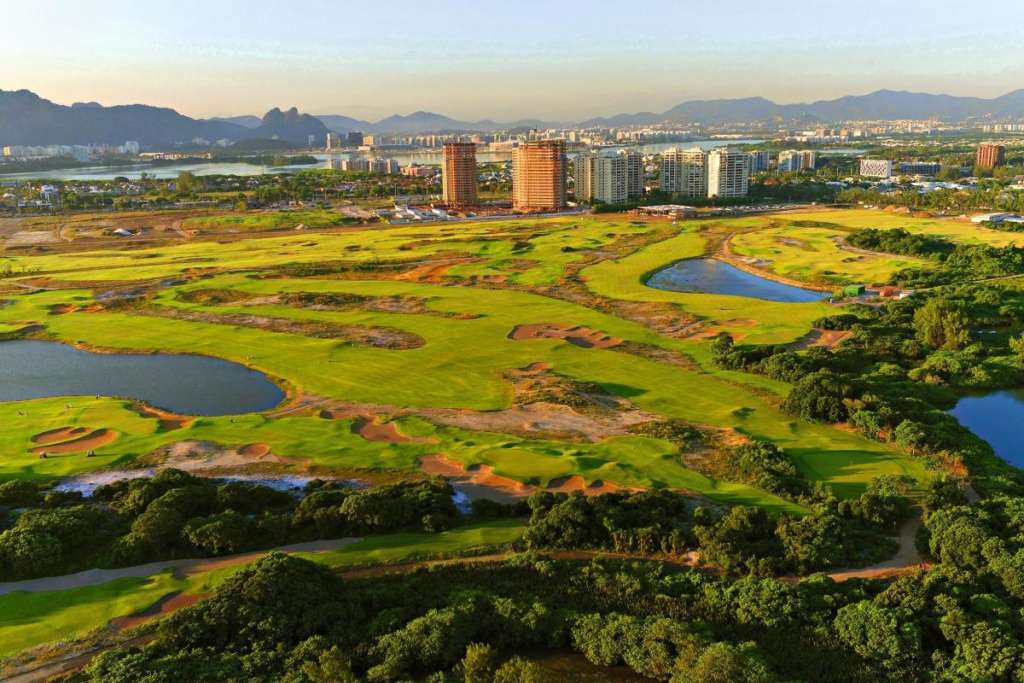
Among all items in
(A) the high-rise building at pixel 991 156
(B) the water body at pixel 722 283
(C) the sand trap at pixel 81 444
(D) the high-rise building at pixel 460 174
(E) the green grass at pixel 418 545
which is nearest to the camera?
(E) the green grass at pixel 418 545

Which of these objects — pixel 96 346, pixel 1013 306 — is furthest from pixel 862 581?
pixel 96 346

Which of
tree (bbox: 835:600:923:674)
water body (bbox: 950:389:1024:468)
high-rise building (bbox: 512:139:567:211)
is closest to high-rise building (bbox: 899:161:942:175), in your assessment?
high-rise building (bbox: 512:139:567:211)

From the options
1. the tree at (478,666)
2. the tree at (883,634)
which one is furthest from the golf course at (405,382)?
the tree at (883,634)

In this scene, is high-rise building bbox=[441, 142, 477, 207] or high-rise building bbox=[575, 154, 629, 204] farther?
high-rise building bbox=[441, 142, 477, 207]

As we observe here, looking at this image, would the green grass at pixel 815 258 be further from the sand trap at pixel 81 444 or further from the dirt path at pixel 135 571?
the sand trap at pixel 81 444

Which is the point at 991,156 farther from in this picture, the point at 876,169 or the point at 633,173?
the point at 633,173

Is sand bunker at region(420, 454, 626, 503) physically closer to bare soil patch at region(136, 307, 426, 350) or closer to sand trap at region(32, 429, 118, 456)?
sand trap at region(32, 429, 118, 456)
